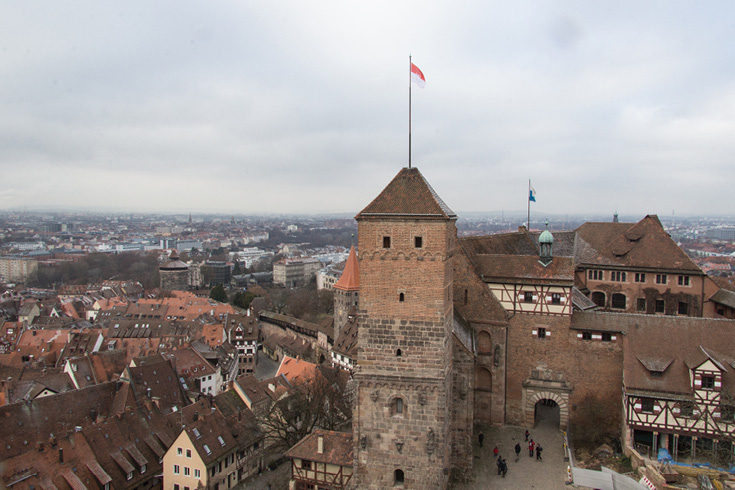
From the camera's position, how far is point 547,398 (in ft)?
102

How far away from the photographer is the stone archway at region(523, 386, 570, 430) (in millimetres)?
30562

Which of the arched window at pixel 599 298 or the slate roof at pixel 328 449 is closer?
the slate roof at pixel 328 449

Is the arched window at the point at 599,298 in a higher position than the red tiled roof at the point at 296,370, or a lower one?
higher

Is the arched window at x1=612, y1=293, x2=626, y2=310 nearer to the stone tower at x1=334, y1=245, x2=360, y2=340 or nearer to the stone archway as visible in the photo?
the stone archway

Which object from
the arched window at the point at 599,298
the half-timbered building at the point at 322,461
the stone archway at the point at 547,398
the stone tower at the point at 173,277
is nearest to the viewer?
the half-timbered building at the point at 322,461

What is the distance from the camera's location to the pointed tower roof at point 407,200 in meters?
21.7

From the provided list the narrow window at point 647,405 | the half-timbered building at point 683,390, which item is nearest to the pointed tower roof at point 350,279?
the half-timbered building at point 683,390

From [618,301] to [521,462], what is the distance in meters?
17.6

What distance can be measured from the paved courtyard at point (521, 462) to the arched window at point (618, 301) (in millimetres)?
11273

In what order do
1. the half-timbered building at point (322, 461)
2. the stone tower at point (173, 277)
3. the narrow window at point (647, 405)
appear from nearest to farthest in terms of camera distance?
1. the narrow window at point (647, 405)
2. the half-timbered building at point (322, 461)
3. the stone tower at point (173, 277)

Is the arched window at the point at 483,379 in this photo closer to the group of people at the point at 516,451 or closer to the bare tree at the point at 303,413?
the group of people at the point at 516,451

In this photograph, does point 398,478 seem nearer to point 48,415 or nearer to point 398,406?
point 398,406

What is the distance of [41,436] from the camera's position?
35781 millimetres

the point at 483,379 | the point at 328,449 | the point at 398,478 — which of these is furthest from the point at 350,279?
the point at 398,478
